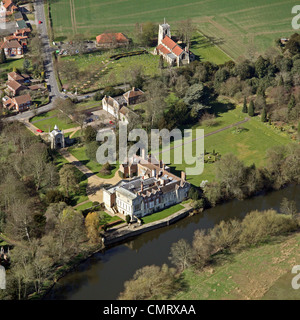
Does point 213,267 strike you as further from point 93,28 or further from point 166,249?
point 93,28

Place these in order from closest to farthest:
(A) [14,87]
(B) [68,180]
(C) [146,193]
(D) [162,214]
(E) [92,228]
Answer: (E) [92,228] → (C) [146,193] → (D) [162,214] → (B) [68,180] → (A) [14,87]

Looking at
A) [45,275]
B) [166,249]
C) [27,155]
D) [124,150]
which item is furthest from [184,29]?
[45,275]

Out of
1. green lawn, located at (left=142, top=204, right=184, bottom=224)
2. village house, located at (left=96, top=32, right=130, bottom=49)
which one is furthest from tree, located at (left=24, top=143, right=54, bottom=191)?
village house, located at (left=96, top=32, right=130, bottom=49)

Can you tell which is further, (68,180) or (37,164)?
(37,164)

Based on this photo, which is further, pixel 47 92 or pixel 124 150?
pixel 47 92

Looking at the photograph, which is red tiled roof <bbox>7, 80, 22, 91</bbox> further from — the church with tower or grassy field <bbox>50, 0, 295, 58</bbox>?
the church with tower

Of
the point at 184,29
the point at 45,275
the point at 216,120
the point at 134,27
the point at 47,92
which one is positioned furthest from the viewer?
the point at 134,27

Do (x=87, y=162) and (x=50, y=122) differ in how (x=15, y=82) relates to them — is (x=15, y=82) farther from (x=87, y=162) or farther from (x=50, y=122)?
(x=87, y=162)

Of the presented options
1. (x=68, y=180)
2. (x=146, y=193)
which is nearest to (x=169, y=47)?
(x=68, y=180)
